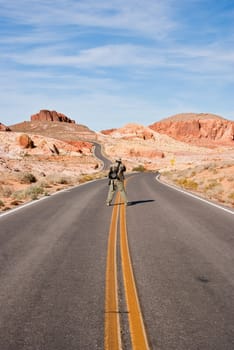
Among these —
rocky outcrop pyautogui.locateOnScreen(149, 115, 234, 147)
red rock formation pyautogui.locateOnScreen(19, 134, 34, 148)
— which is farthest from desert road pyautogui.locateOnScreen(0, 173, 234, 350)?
rocky outcrop pyautogui.locateOnScreen(149, 115, 234, 147)

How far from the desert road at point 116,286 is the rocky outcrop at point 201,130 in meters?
178

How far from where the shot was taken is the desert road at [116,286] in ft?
12.7

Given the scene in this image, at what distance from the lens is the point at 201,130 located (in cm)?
18975

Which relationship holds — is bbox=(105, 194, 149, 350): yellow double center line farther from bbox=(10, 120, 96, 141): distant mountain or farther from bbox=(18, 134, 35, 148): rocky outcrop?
bbox=(10, 120, 96, 141): distant mountain

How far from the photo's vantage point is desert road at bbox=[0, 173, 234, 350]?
3861 millimetres

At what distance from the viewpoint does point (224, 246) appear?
7.96 metres

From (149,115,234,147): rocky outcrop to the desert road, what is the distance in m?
178

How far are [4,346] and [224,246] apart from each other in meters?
5.37

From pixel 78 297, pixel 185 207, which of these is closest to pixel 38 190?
pixel 185 207

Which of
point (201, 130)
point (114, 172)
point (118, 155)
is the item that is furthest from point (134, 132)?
point (114, 172)

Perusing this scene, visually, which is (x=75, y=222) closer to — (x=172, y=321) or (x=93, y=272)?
(x=93, y=272)

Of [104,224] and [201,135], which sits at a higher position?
[201,135]

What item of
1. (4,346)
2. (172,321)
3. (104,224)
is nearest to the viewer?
(4,346)

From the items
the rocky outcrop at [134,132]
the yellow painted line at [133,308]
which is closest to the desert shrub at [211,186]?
the yellow painted line at [133,308]
